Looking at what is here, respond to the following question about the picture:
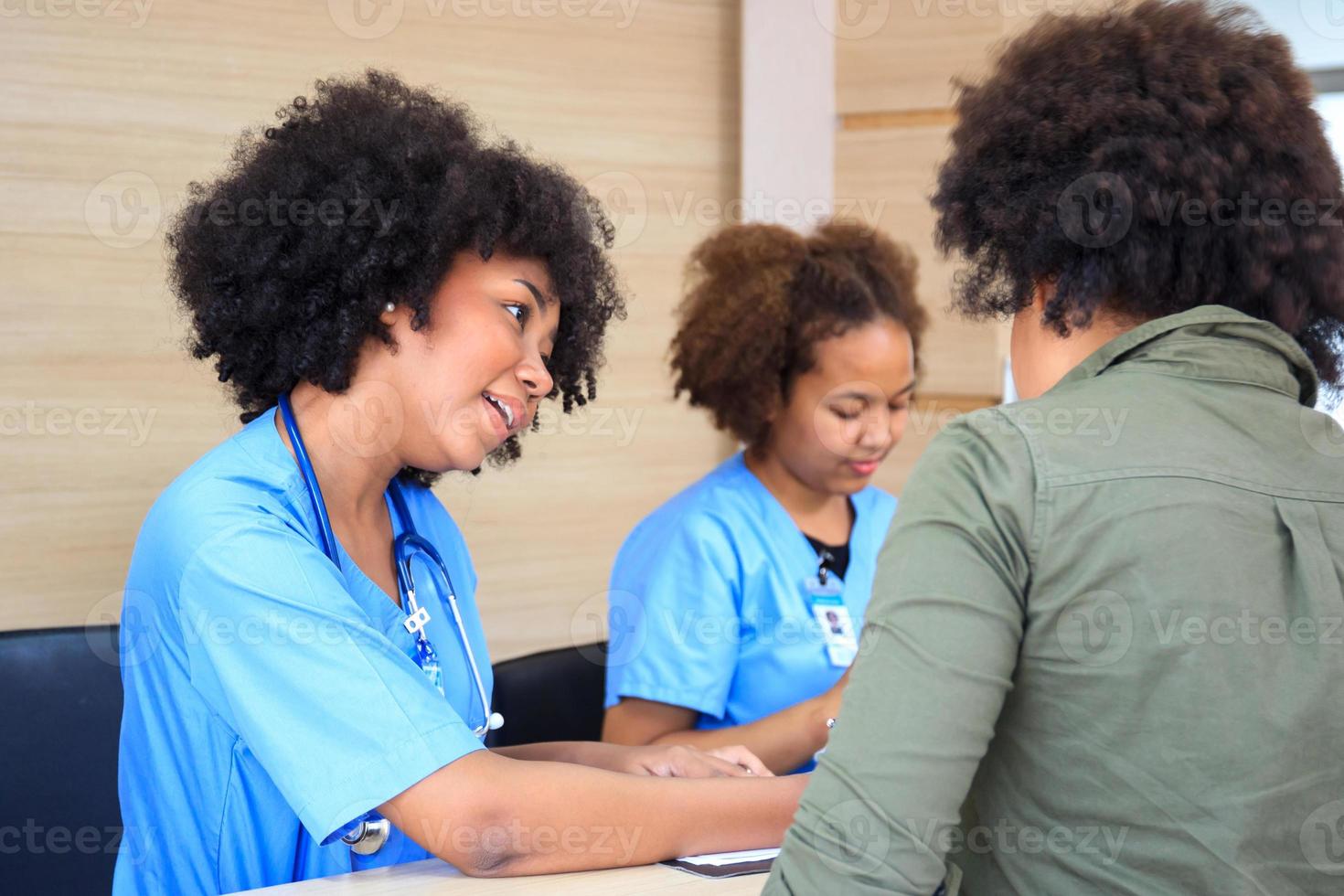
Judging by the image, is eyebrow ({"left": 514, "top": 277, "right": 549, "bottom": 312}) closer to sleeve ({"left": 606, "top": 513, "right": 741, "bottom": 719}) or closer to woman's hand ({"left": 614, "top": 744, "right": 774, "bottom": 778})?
woman's hand ({"left": 614, "top": 744, "right": 774, "bottom": 778})

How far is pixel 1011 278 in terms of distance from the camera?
3.65 ft

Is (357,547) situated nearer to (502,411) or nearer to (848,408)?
(502,411)

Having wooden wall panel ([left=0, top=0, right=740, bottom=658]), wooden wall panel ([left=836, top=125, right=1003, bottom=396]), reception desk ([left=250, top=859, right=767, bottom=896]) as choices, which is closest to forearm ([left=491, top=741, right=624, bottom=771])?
reception desk ([left=250, top=859, right=767, bottom=896])

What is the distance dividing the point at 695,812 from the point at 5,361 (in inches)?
68.9

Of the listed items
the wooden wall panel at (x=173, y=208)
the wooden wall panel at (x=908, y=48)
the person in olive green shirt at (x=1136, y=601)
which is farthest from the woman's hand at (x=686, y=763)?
the wooden wall panel at (x=908, y=48)

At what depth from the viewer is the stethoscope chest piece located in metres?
1.23

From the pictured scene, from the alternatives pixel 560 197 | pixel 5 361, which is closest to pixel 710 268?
pixel 560 197

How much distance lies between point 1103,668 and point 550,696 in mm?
1352

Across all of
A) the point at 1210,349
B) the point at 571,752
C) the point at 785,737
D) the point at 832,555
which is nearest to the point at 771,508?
the point at 832,555

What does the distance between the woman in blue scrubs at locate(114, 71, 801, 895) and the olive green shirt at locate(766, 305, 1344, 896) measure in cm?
45

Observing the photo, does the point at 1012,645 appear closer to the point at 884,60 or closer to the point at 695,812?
the point at 695,812

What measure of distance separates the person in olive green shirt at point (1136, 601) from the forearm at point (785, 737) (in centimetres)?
92

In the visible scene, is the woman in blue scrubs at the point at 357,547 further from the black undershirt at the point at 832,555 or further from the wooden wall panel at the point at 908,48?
the wooden wall panel at the point at 908,48

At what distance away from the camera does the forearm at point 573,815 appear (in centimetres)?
121
